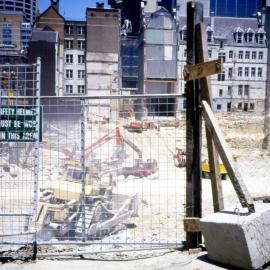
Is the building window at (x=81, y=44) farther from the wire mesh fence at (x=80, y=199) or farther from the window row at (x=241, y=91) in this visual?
the wire mesh fence at (x=80, y=199)

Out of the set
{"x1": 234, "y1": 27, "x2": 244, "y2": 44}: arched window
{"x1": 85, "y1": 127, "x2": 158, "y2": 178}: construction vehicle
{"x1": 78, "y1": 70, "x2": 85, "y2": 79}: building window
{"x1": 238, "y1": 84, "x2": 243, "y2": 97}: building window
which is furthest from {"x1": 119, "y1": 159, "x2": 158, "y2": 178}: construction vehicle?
{"x1": 234, "y1": 27, "x2": 244, "y2": 44}: arched window

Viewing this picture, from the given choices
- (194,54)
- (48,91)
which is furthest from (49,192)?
(48,91)

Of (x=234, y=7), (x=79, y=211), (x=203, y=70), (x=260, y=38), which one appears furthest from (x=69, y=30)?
(x=203, y=70)

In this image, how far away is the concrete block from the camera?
14.1 feet

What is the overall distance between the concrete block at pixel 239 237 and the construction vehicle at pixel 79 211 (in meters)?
2.43

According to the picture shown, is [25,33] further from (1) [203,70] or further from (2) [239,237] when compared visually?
(2) [239,237]

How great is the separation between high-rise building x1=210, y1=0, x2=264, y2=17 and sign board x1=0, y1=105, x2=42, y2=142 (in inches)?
3490

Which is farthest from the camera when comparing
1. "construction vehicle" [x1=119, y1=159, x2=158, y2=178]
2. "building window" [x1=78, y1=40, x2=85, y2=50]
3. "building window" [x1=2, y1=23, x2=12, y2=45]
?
"building window" [x1=2, y1=23, x2=12, y2=45]

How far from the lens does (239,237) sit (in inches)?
169

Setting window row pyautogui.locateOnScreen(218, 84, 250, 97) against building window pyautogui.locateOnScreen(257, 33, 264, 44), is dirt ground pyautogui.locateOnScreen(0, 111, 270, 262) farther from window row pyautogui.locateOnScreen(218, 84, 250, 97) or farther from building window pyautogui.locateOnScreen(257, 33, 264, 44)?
building window pyautogui.locateOnScreen(257, 33, 264, 44)

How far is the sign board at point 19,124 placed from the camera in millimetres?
5426

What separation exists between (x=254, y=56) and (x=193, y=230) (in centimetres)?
6927

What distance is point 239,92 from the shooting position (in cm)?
6875

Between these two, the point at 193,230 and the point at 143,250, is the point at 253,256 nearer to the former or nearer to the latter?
the point at 193,230
